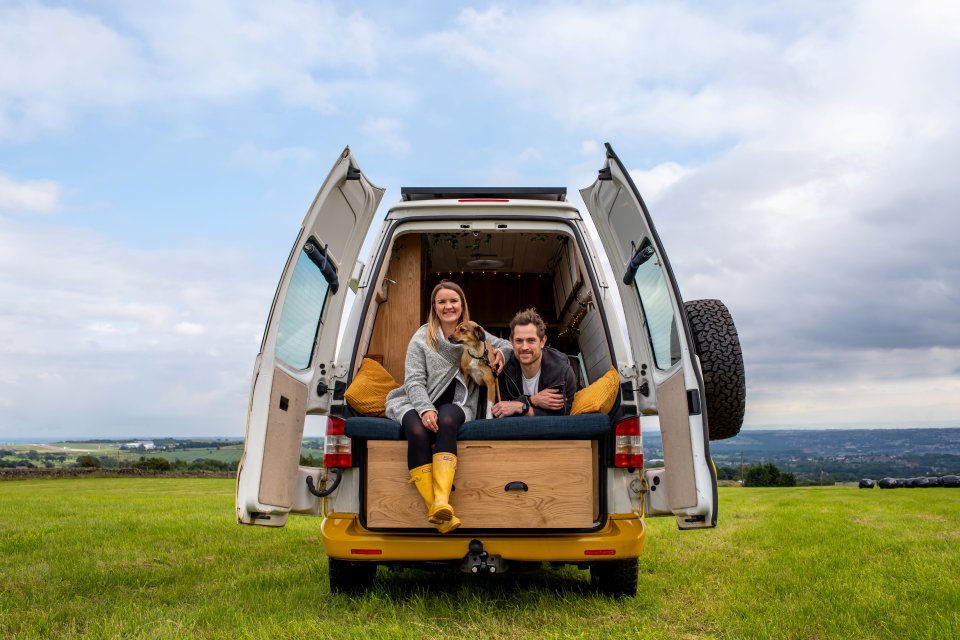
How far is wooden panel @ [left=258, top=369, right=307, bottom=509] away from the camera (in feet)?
12.2

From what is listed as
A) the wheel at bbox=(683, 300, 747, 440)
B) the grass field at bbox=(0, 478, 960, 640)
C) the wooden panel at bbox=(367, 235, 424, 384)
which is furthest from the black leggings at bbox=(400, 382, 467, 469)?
the wooden panel at bbox=(367, 235, 424, 384)

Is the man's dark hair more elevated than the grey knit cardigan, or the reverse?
the man's dark hair

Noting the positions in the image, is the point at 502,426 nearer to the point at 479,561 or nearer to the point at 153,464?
the point at 479,561

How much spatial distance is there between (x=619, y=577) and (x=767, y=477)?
39649 millimetres

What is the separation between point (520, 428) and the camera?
3719 mm

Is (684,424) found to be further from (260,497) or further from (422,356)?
(260,497)

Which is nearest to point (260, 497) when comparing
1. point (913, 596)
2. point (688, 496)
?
point (688, 496)

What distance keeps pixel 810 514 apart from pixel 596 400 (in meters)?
6.90

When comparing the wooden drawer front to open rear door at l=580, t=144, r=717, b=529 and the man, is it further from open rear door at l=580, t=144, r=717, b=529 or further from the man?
open rear door at l=580, t=144, r=717, b=529

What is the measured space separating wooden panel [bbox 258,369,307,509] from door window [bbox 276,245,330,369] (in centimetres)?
15

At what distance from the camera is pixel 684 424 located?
3.72m

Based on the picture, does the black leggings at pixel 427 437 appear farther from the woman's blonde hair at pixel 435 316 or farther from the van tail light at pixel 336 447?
the woman's blonde hair at pixel 435 316

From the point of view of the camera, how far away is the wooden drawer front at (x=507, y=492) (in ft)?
11.9

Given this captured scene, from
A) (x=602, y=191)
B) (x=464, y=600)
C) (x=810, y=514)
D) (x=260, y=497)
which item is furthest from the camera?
(x=810, y=514)
